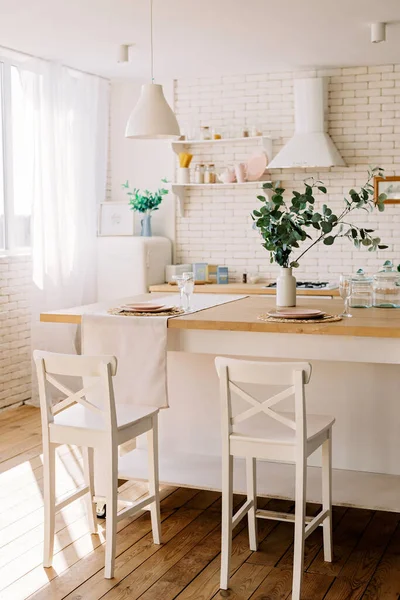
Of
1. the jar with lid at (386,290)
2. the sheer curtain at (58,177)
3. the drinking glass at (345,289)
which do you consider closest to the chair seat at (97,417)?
the drinking glass at (345,289)

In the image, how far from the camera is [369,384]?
3.91 meters

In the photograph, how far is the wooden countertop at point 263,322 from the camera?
330cm

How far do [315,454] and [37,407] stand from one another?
9.75 ft

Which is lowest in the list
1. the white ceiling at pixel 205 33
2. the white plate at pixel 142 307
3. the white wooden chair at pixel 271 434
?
the white wooden chair at pixel 271 434

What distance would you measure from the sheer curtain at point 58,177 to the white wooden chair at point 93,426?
2971 mm

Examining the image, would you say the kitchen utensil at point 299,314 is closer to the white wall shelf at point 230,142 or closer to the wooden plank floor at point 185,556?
the wooden plank floor at point 185,556

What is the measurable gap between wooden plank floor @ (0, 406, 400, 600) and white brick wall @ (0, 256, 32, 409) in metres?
1.92

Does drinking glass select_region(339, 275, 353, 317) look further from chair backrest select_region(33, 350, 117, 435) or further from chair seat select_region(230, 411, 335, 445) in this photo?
chair backrest select_region(33, 350, 117, 435)

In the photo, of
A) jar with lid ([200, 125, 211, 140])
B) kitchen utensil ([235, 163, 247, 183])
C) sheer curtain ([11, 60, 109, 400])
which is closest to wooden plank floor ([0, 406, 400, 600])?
sheer curtain ([11, 60, 109, 400])

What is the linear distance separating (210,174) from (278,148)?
2.08 feet

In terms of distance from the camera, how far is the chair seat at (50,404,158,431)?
3239 mm

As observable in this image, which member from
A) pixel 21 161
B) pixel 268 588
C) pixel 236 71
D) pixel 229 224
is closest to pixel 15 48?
pixel 21 161

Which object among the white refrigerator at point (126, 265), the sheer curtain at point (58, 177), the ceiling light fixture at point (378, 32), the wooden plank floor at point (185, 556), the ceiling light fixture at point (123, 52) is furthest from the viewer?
the white refrigerator at point (126, 265)

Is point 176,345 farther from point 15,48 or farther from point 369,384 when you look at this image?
point 15,48
